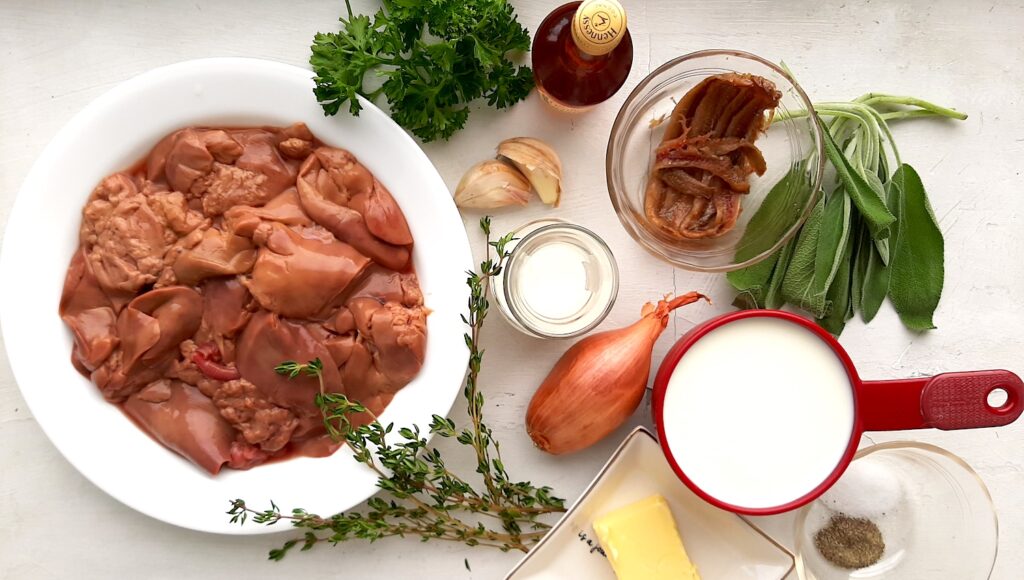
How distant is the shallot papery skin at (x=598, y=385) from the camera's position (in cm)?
171

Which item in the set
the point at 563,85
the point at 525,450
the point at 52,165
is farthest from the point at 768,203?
the point at 52,165

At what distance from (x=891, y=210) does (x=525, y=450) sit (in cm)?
105

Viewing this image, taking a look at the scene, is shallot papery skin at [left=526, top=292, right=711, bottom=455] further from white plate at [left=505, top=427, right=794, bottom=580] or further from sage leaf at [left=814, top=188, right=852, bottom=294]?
sage leaf at [left=814, top=188, right=852, bottom=294]

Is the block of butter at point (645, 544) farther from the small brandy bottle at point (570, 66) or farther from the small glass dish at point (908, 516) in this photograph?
the small brandy bottle at point (570, 66)

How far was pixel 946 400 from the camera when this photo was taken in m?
1.52

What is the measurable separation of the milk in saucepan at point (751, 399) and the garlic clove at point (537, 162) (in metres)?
0.51

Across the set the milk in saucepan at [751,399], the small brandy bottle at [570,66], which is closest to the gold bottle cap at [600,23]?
the small brandy bottle at [570,66]

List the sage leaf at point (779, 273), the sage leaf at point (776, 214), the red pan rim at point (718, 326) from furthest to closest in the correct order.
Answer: the sage leaf at point (779, 273)
the sage leaf at point (776, 214)
the red pan rim at point (718, 326)

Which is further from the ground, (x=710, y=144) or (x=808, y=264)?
(x=710, y=144)

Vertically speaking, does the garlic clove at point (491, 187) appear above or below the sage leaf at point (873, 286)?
below

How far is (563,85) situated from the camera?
1702 mm

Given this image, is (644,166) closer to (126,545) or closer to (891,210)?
(891,210)

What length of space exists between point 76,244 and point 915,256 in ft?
6.34

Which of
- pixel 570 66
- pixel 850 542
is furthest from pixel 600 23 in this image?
pixel 850 542
